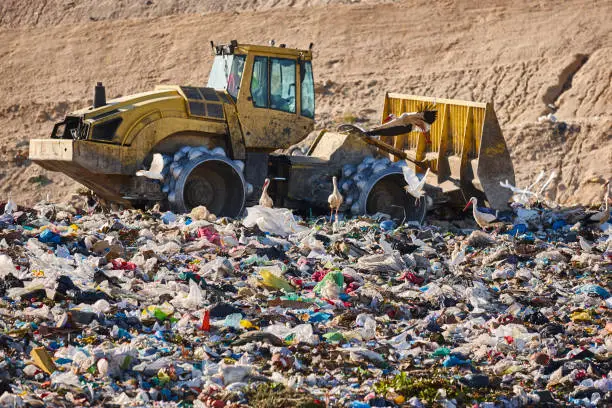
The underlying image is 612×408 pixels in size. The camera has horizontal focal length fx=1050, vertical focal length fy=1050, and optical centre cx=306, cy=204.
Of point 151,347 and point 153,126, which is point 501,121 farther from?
point 151,347

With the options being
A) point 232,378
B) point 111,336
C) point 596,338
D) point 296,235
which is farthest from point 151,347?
point 296,235

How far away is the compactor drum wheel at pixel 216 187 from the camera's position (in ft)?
40.9

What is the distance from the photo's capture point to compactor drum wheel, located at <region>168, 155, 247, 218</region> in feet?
40.9

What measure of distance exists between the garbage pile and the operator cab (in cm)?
148

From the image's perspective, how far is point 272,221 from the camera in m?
11.5

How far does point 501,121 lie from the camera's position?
22719 mm

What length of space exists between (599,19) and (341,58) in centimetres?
635

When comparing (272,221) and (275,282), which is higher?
(272,221)

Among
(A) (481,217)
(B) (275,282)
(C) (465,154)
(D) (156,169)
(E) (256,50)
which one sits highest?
(E) (256,50)

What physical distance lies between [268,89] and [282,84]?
22cm

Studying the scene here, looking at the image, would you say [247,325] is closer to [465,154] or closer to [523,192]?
[465,154]

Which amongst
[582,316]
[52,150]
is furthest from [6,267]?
[582,316]

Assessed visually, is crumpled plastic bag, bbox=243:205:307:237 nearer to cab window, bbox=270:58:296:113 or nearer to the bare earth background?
cab window, bbox=270:58:296:113

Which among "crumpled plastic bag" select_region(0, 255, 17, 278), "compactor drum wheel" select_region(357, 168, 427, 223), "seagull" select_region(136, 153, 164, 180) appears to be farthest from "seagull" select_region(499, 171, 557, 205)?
"crumpled plastic bag" select_region(0, 255, 17, 278)
